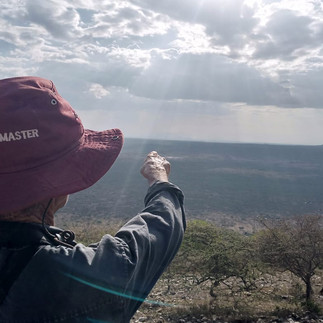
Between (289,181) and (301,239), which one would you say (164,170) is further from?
(289,181)

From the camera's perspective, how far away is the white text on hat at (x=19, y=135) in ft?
4.35

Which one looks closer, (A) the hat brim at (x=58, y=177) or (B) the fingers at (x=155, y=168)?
(A) the hat brim at (x=58, y=177)

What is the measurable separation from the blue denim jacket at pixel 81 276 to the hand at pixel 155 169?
1.50 feet

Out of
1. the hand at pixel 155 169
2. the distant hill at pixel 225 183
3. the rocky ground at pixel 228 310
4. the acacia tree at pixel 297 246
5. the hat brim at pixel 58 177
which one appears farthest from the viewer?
the distant hill at pixel 225 183

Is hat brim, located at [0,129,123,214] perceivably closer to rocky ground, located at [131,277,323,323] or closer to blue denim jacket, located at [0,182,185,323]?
blue denim jacket, located at [0,182,185,323]

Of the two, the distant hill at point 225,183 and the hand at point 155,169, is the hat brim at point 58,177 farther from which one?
the distant hill at point 225,183


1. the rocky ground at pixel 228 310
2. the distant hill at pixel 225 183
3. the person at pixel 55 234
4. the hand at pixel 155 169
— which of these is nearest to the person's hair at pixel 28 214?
the person at pixel 55 234

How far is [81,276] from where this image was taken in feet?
4.01

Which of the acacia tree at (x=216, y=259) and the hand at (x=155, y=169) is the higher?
the hand at (x=155, y=169)

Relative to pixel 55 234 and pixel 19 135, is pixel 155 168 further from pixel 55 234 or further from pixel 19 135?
pixel 19 135

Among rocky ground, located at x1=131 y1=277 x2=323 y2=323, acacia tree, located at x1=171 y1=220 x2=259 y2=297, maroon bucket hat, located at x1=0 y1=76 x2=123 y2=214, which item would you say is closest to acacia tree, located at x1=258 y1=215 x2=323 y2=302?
acacia tree, located at x1=171 y1=220 x2=259 y2=297

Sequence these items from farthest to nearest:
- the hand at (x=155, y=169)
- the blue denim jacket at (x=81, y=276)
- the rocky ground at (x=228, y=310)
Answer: the rocky ground at (x=228, y=310), the hand at (x=155, y=169), the blue denim jacket at (x=81, y=276)

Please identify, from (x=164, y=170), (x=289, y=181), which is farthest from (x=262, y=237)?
(x=289, y=181)

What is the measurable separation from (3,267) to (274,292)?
497 inches
